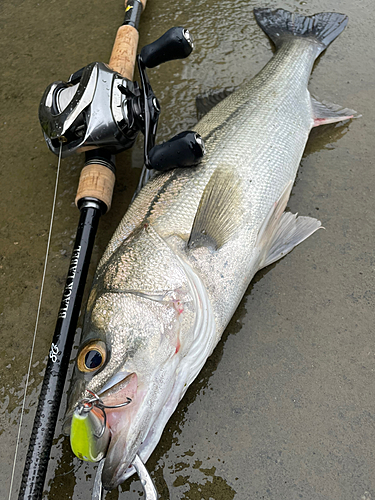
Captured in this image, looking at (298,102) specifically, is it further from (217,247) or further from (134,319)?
(134,319)

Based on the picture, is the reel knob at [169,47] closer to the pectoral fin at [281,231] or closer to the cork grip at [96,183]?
the cork grip at [96,183]

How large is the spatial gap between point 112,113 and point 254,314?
1393 millimetres

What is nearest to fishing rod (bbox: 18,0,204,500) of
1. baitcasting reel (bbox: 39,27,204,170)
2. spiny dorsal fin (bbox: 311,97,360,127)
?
baitcasting reel (bbox: 39,27,204,170)

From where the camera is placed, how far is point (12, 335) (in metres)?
2.08

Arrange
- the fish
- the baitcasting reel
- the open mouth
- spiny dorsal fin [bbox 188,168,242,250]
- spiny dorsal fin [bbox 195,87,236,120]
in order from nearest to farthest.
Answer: the open mouth < the fish < spiny dorsal fin [bbox 188,168,242,250] < the baitcasting reel < spiny dorsal fin [bbox 195,87,236,120]

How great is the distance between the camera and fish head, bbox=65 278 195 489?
1345 mm

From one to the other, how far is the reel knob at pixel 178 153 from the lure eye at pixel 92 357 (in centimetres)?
103

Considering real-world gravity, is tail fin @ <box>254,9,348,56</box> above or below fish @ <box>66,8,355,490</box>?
above

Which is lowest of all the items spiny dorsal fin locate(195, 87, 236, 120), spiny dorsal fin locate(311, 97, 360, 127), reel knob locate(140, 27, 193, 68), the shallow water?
the shallow water

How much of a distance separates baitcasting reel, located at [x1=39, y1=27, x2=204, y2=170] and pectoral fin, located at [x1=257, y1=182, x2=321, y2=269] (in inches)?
21.6

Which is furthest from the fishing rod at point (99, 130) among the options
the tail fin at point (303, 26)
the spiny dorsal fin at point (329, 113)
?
the tail fin at point (303, 26)

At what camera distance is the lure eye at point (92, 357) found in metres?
1.46

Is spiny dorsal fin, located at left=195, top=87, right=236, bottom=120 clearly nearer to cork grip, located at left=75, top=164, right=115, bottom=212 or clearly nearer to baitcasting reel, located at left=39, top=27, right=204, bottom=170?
baitcasting reel, located at left=39, top=27, right=204, bottom=170

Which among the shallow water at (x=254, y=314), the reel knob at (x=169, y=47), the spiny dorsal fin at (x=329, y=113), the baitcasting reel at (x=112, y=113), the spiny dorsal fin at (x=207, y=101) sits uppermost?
the reel knob at (x=169, y=47)
